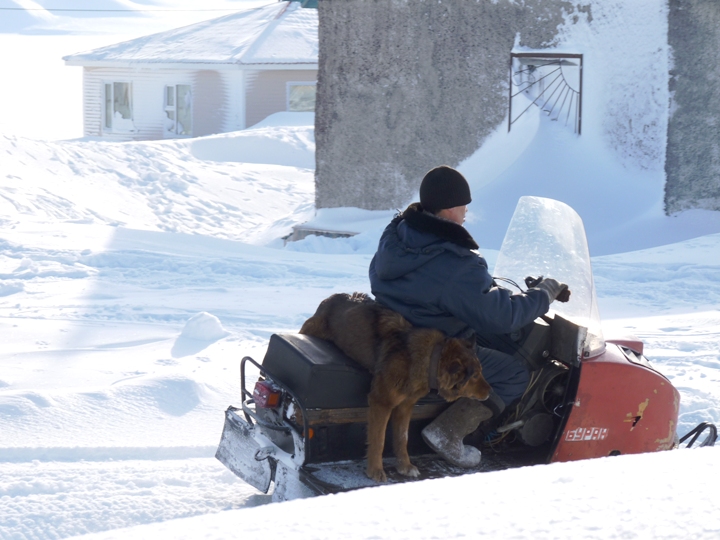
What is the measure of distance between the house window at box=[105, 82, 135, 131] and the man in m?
21.9

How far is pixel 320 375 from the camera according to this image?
3006 mm

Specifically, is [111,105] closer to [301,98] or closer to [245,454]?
[301,98]

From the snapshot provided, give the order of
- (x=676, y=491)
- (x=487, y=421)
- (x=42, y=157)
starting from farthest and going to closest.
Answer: (x=42, y=157) < (x=487, y=421) < (x=676, y=491)

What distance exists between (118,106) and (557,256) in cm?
2257

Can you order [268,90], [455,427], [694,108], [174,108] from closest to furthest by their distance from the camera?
[455,427] < [694,108] < [268,90] < [174,108]

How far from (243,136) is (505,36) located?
1035 centimetres

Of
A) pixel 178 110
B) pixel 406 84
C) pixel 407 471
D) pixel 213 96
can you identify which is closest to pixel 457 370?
pixel 407 471

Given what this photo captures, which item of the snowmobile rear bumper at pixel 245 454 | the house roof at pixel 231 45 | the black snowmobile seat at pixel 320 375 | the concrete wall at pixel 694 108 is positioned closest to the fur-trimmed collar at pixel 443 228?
the black snowmobile seat at pixel 320 375

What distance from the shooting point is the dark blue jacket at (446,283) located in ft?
9.97

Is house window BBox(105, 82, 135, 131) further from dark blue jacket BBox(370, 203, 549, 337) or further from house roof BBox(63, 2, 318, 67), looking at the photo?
dark blue jacket BBox(370, 203, 549, 337)

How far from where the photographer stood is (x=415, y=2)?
10969 millimetres

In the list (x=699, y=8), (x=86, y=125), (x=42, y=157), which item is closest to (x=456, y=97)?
(x=699, y=8)

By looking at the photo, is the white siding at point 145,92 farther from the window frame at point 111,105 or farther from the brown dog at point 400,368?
the brown dog at point 400,368

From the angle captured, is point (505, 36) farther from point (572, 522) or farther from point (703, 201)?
point (572, 522)
